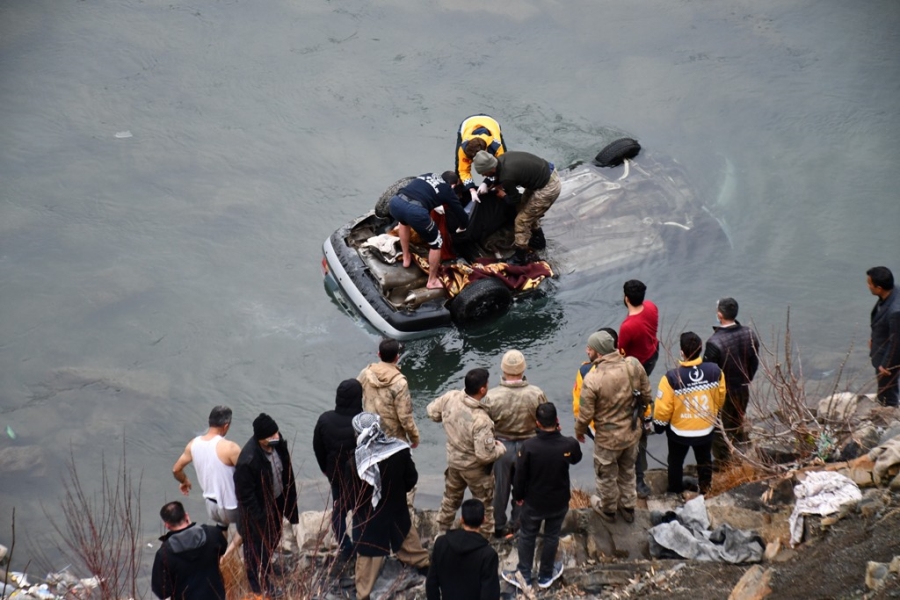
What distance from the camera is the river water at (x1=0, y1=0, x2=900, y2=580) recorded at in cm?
952

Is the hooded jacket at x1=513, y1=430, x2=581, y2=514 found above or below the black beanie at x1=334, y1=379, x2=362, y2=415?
below

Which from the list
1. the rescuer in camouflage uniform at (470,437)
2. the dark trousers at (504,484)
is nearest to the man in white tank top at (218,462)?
the rescuer in camouflage uniform at (470,437)

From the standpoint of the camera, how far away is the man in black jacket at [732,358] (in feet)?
24.1

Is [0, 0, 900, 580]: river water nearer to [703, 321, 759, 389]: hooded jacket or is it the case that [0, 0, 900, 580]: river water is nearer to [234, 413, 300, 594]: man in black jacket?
[703, 321, 759, 389]: hooded jacket

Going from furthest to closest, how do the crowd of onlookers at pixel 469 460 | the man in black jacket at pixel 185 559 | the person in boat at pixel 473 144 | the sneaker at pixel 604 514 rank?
the person in boat at pixel 473 144, the sneaker at pixel 604 514, the crowd of onlookers at pixel 469 460, the man in black jacket at pixel 185 559

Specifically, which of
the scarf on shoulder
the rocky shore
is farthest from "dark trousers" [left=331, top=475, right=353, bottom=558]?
the scarf on shoulder

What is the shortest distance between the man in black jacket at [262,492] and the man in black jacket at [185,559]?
349mm

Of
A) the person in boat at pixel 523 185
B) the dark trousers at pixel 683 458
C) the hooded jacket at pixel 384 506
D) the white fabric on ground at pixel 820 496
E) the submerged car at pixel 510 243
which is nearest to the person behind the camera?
the white fabric on ground at pixel 820 496

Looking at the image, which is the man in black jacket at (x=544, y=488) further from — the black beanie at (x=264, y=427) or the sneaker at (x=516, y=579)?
the black beanie at (x=264, y=427)

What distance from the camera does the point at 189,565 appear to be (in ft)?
18.9

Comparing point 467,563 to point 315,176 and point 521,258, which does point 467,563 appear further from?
point 315,176

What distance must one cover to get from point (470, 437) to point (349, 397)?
0.88m

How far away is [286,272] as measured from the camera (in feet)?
36.1

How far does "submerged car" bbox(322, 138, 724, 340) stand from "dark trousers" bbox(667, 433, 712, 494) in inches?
107
